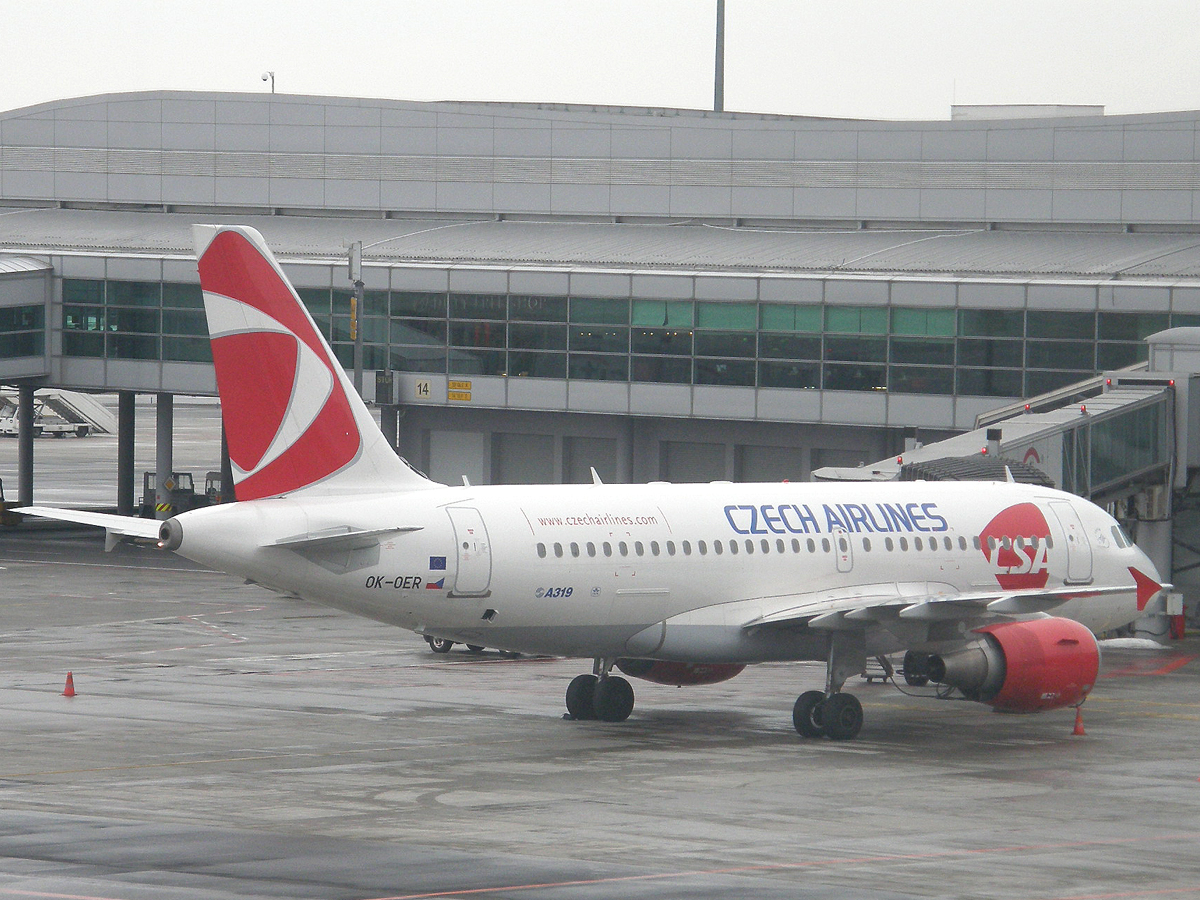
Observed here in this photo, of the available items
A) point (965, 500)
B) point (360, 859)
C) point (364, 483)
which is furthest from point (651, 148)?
point (360, 859)

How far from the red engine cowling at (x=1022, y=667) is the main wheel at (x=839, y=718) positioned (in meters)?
1.72

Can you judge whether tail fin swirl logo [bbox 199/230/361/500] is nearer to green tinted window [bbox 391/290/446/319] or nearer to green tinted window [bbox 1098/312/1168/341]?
green tinted window [bbox 1098/312/1168/341]

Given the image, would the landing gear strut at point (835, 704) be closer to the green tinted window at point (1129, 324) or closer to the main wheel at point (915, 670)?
the main wheel at point (915, 670)

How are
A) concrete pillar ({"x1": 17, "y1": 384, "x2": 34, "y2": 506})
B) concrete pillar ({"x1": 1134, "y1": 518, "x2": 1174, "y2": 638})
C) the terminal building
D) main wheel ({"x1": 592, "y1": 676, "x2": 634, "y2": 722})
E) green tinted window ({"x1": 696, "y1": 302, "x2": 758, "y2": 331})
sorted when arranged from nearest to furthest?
main wheel ({"x1": 592, "y1": 676, "x2": 634, "y2": 722})
concrete pillar ({"x1": 1134, "y1": 518, "x2": 1174, "y2": 638})
the terminal building
green tinted window ({"x1": 696, "y1": 302, "x2": 758, "y2": 331})
concrete pillar ({"x1": 17, "y1": 384, "x2": 34, "y2": 506})

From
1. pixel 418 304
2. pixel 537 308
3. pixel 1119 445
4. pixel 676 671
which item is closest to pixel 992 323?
pixel 1119 445

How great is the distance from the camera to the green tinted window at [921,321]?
6638 cm

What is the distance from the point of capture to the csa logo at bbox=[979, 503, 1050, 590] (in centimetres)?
3822

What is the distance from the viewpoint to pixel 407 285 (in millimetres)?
75312

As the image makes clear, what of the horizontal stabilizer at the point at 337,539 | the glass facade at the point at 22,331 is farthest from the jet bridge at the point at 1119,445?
the glass facade at the point at 22,331

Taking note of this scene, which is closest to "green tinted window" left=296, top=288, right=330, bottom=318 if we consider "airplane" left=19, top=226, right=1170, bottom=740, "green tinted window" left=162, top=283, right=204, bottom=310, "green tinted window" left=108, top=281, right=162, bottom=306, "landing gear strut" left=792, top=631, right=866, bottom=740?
"green tinted window" left=162, top=283, right=204, bottom=310

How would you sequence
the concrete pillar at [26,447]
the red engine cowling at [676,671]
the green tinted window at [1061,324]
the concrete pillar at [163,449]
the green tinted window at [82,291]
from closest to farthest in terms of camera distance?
the red engine cowling at [676,671] < the green tinted window at [1061,324] < the green tinted window at [82,291] < the concrete pillar at [163,449] < the concrete pillar at [26,447]

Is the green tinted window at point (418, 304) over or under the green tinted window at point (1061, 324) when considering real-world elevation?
over

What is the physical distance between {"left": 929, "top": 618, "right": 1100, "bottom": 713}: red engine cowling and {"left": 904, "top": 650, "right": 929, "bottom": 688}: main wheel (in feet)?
10.9

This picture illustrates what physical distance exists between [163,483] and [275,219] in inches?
626
